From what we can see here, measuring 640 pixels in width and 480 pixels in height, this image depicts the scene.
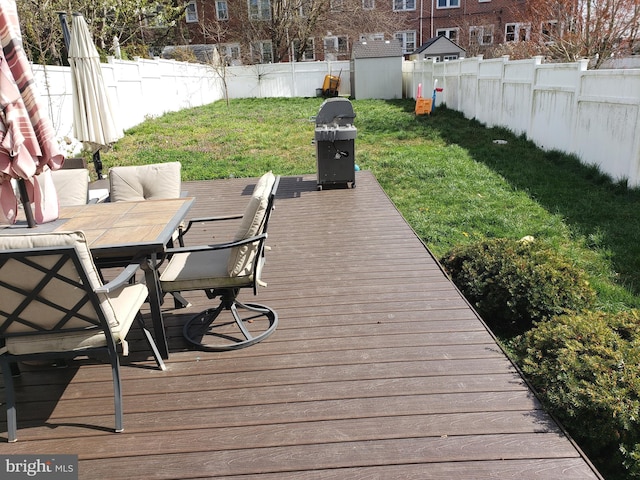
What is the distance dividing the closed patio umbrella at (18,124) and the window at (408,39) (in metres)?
32.7

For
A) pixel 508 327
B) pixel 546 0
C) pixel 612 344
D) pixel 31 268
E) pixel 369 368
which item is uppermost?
pixel 546 0

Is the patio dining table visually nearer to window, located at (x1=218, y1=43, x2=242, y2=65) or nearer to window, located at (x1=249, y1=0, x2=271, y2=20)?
window, located at (x1=218, y1=43, x2=242, y2=65)

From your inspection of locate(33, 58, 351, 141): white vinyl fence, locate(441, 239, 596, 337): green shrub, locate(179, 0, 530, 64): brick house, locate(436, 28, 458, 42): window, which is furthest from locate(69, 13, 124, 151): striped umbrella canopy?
locate(436, 28, 458, 42): window

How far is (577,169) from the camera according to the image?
8055mm

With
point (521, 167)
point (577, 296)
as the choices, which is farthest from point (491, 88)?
point (577, 296)

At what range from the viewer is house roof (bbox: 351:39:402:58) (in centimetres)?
2098

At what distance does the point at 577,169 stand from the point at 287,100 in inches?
632

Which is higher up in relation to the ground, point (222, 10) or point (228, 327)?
point (222, 10)

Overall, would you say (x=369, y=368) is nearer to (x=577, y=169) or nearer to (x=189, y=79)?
(x=577, y=169)

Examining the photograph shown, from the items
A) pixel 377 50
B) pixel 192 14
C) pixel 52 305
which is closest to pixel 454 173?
pixel 52 305

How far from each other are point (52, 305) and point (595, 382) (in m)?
2.71

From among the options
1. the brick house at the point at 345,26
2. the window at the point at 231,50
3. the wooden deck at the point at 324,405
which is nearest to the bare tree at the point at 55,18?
the wooden deck at the point at 324,405

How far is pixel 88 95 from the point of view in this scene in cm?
632

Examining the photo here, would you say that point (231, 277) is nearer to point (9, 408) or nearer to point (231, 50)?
point (9, 408)
